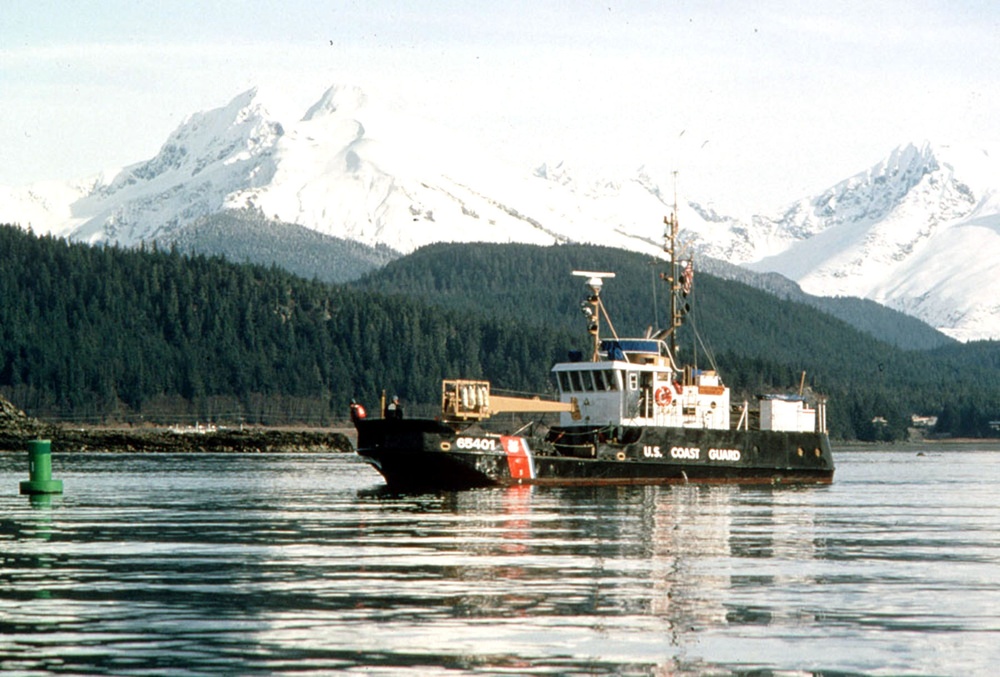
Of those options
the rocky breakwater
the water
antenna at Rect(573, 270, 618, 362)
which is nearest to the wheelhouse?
antenna at Rect(573, 270, 618, 362)

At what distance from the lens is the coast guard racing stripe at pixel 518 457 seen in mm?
68688

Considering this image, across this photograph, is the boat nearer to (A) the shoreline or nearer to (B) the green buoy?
(B) the green buoy

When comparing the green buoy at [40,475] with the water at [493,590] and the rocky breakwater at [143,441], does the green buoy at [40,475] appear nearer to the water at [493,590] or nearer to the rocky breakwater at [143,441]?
the water at [493,590]

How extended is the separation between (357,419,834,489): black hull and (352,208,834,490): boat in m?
0.04

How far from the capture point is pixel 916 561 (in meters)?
37.3

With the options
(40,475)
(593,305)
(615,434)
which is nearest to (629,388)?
(615,434)

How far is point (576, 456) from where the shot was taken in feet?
237

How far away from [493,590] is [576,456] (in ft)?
138

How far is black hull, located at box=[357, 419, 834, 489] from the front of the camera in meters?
67.9

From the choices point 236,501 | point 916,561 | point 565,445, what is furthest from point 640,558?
point 565,445

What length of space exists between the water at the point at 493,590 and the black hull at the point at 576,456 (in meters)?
10.6

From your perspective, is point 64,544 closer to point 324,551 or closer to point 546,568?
point 324,551

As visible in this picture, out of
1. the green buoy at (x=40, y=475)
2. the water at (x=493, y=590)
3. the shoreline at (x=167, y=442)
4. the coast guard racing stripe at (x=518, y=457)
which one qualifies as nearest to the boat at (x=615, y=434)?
the coast guard racing stripe at (x=518, y=457)

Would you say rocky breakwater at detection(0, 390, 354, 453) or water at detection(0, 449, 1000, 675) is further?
rocky breakwater at detection(0, 390, 354, 453)
